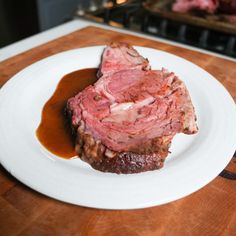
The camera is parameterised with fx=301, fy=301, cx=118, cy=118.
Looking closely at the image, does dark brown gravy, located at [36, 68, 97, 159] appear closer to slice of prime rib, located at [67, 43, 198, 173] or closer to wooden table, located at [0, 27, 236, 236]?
slice of prime rib, located at [67, 43, 198, 173]

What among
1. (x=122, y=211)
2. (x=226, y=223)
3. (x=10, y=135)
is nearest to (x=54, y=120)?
(x=10, y=135)

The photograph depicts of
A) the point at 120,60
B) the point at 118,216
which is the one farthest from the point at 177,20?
the point at 118,216

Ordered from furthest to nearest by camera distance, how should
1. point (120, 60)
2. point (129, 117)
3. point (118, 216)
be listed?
point (120, 60) → point (129, 117) → point (118, 216)

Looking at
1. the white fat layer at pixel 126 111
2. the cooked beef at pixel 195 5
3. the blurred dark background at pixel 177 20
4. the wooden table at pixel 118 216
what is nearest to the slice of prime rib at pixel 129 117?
the white fat layer at pixel 126 111

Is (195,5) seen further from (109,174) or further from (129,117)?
(109,174)

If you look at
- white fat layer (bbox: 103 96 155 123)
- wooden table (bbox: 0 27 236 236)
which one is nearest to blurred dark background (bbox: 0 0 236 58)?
white fat layer (bbox: 103 96 155 123)

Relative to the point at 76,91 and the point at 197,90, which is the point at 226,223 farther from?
the point at 76,91
